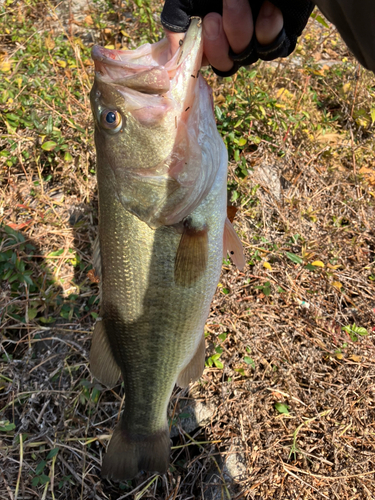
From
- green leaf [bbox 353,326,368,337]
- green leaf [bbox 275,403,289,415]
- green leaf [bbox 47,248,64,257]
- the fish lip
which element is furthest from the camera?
green leaf [bbox 47,248,64,257]

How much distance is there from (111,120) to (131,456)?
1.80m

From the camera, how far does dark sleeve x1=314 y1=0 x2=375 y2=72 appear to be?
129 centimetres

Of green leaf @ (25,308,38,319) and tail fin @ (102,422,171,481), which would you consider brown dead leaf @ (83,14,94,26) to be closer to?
green leaf @ (25,308,38,319)

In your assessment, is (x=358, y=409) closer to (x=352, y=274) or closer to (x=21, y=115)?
(x=352, y=274)

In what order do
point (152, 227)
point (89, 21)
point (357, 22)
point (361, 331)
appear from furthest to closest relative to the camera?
1. point (89, 21)
2. point (361, 331)
3. point (152, 227)
4. point (357, 22)

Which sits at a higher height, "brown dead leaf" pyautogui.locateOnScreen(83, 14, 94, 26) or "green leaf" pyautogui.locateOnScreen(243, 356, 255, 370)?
"brown dead leaf" pyautogui.locateOnScreen(83, 14, 94, 26)

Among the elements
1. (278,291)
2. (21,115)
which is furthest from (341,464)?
(21,115)

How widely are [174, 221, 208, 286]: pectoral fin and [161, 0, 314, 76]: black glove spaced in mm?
860

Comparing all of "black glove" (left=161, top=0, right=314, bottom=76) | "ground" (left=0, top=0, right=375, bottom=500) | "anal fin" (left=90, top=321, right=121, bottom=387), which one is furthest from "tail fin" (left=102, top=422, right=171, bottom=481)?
"black glove" (left=161, top=0, right=314, bottom=76)

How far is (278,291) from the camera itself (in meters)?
3.24

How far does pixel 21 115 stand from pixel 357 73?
3710 mm

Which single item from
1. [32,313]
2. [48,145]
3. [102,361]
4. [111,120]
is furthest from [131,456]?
[48,145]

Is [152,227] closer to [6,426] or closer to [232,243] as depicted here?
[232,243]

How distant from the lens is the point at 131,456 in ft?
6.81
